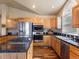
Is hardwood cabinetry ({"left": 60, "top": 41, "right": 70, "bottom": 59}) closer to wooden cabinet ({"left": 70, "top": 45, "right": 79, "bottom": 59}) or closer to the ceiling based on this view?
wooden cabinet ({"left": 70, "top": 45, "right": 79, "bottom": 59})

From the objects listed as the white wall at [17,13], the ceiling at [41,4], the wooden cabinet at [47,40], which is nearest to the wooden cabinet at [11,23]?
the white wall at [17,13]

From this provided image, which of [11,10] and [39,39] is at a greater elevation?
[11,10]

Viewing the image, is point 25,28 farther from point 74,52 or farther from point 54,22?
point 74,52

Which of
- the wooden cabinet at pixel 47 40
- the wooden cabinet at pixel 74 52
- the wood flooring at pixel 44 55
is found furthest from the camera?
the wooden cabinet at pixel 47 40

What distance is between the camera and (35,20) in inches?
399

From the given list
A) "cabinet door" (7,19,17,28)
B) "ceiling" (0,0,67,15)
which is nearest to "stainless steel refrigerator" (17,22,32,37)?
"cabinet door" (7,19,17,28)


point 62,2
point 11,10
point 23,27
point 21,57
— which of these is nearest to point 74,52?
point 21,57

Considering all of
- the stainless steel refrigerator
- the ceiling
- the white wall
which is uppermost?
the ceiling

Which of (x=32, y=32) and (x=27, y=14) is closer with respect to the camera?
(x=32, y=32)

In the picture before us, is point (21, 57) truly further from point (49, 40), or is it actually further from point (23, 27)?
point (49, 40)

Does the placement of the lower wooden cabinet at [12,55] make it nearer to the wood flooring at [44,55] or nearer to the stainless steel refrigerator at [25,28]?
the wood flooring at [44,55]

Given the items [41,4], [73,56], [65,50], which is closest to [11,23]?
[41,4]

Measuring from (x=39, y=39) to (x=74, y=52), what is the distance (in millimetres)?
5868

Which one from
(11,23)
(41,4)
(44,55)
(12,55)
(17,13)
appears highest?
(41,4)
